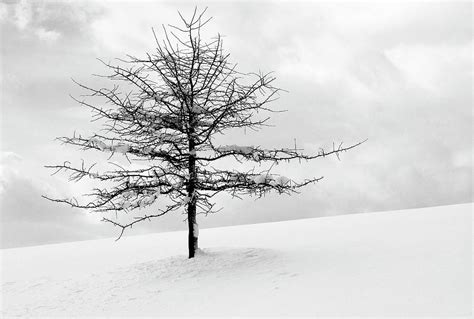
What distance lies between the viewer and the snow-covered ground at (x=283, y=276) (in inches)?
233

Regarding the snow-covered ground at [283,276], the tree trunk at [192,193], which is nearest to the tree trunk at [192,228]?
the tree trunk at [192,193]

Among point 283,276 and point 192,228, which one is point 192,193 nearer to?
point 192,228

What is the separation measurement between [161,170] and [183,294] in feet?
9.74

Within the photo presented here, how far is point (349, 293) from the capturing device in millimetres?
6102

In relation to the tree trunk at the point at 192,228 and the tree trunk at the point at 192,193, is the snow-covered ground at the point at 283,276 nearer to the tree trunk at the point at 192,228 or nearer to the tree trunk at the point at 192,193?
the tree trunk at the point at 192,228

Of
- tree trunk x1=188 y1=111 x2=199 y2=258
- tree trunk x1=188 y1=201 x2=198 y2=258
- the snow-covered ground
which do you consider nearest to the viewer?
the snow-covered ground

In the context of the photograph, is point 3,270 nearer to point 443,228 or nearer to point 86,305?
point 86,305

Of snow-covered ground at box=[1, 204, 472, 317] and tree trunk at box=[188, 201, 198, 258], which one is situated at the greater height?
tree trunk at box=[188, 201, 198, 258]

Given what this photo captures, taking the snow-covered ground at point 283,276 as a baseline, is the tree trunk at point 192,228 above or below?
above

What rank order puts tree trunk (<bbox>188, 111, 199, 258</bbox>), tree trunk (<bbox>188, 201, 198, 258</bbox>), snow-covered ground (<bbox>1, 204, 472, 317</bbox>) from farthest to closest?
tree trunk (<bbox>188, 201, 198, 258</bbox>) → tree trunk (<bbox>188, 111, 199, 258</bbox>) → snow-covered ground (<bbox>1, 204, 472, 317</bbox>)

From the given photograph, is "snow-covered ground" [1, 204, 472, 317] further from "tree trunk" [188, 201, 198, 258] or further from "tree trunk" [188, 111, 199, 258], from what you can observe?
"tree trunk" [188, 111, 199, 258]

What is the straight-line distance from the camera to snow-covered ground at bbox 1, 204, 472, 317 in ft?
19.4

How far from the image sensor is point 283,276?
7.39m

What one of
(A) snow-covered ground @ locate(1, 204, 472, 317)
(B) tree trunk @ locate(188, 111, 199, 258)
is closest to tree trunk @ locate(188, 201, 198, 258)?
(B) tree trunk @ locate(188, 111, 199, 258)
